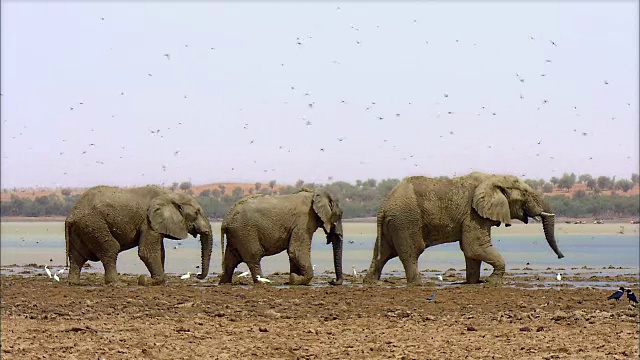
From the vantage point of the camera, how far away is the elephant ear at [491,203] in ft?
77.7

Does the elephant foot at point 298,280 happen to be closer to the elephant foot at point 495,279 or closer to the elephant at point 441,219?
the elephant at point 441,219

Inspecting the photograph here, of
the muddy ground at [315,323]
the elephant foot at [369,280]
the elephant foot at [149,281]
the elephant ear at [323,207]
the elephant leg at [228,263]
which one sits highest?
the elephant ear at [323,207]

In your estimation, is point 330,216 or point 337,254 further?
point 337,254

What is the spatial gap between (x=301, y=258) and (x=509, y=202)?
14.5 feet

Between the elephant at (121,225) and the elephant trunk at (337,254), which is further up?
the elephant at (121,225)

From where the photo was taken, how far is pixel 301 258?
23875 millimetres

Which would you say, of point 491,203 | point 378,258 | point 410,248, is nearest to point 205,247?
point 378,258

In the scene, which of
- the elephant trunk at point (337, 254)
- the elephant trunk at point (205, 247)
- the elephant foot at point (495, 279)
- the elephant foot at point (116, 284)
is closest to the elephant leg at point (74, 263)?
the elephant foot at point (116, 284)

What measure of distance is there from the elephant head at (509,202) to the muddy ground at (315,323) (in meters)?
1.64

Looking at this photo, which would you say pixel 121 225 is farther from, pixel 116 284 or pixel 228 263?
pixel 228 263

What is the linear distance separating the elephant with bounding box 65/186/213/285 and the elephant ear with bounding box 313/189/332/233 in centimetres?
264

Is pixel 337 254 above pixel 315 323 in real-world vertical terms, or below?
above

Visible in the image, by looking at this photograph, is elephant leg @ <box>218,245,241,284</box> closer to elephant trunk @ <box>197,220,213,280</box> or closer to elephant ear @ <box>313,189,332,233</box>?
elephant trunk @ <box>197,220,213,280</box>

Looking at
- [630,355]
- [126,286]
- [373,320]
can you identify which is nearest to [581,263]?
[126,286]
